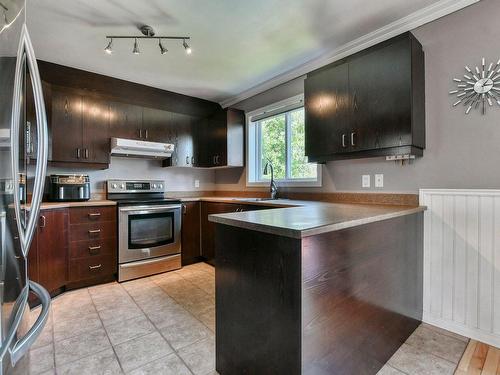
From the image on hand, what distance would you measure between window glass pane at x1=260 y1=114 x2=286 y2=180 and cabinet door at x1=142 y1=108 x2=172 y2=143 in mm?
1350

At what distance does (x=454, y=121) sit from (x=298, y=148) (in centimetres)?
160

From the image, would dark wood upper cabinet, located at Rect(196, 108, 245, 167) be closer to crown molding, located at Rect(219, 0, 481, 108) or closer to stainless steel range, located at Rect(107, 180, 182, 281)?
crown molding, located at Rect(219, 0, 481, 108)

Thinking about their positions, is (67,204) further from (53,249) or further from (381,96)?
(381,96)

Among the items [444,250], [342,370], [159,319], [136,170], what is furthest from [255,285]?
[136,170]

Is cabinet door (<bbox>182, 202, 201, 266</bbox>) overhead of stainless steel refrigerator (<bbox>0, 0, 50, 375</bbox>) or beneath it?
beneath

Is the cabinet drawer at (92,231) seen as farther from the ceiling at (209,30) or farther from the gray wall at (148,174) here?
the ceiling at (209,30)

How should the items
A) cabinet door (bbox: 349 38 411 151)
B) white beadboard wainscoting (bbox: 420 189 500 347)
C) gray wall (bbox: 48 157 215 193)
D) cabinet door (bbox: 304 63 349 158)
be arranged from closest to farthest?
white beadboard wainscoting (bbox: 420 189 500 347) → cabinet door (bbox: 349 38 411 151) → cabinet door (bbox: 304 63 349 158) → gray wall (bbox: 48 157 215 193)

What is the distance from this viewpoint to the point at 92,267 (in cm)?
283

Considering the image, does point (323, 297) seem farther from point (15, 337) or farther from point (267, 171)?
point (267, 171)

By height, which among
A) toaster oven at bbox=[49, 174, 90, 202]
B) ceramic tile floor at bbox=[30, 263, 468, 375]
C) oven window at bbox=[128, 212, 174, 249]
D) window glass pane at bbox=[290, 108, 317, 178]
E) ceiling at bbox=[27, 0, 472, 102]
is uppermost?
ceiling at bbox=[27, 0, 472, 102]

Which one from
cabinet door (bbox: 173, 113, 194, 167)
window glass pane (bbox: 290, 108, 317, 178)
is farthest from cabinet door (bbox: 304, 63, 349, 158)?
cabinet door (bbox: 173, 113, 194, 167)

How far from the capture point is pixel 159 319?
213 cm

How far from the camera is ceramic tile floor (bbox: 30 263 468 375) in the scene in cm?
156

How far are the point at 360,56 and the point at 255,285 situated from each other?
1.97m
